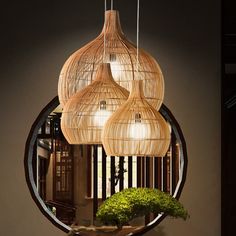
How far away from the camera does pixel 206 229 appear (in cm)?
394

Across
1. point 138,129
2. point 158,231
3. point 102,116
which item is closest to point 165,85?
point 158,231

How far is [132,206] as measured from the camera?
295 cm

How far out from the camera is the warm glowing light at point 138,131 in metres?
2.66

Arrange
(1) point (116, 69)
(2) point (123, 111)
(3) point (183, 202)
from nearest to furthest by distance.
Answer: (2) point (123, 111) → (1) point (116, 69) → (3) point (183, 202)

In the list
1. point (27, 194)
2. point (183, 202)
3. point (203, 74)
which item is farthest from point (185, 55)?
point (27, 194)

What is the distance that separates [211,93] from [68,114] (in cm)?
143

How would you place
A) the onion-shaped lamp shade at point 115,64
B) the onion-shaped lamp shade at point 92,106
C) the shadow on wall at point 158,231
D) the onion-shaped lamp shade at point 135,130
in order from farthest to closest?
the shadow on wall at point 158,231, the onion-shaped lamp shade at point 115,64, the onion-shaped lamp shade at point 92,106, the onion-shaped lamp shade at point 135,130

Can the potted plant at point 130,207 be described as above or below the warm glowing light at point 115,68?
below

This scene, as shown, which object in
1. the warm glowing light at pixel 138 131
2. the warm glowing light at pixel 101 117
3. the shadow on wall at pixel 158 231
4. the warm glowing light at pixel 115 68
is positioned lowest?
the shadow on wall at pixel 158 231

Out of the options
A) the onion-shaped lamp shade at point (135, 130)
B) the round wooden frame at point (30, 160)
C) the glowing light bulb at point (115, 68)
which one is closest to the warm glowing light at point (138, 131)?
the onion-shaped lamp shade at point (135, 130)

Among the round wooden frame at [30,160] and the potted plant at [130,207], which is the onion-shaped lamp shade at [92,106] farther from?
the round wooden frame at [30,160]

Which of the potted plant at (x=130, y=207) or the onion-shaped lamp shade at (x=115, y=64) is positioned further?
the onion-shaped lamp shade at (x=115, y=64)

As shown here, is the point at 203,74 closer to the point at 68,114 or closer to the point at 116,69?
the point at 116,69

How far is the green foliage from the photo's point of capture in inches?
115
